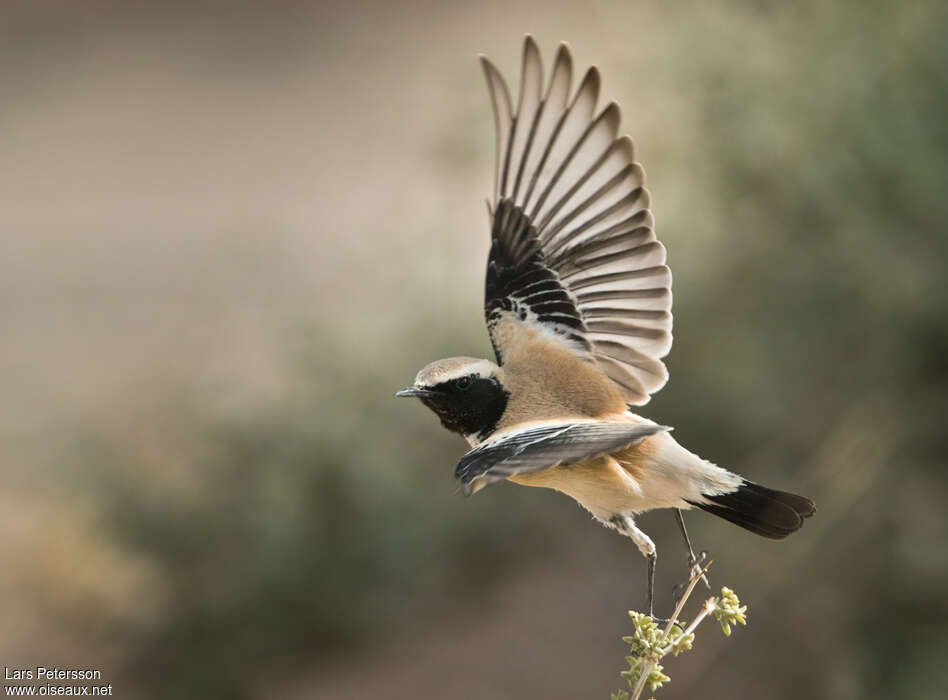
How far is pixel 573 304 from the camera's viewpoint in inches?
99.3

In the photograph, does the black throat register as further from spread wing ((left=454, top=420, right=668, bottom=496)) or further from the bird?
spread wing ((left=454, top=420, right=668, bottom=496))

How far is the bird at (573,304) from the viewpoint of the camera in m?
2.11

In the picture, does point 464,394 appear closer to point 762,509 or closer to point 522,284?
point 522,284

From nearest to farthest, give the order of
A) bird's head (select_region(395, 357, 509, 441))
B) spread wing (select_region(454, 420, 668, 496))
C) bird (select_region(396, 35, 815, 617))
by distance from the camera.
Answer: spread wing (select_region(454, 420, 668, 496)), bird (select_region(396, 35, 815, 617)), bird's head (select_region(395, 357, 509, 441))

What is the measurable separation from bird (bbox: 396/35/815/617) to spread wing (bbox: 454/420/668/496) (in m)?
0.18

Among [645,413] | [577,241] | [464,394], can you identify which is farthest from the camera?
[645,413]

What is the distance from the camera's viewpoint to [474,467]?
161 cm

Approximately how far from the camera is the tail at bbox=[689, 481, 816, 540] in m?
1.97

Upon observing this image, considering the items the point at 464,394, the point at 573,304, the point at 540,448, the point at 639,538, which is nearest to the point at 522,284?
the point at 573,304

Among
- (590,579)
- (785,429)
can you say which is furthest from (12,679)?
(785,429)

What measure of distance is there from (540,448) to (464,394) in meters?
0.58

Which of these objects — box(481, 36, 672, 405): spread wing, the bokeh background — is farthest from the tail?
the bokeh background

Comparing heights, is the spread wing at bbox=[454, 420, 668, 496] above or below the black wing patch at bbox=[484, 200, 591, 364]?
below

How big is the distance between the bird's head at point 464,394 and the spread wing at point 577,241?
0.64 ft
